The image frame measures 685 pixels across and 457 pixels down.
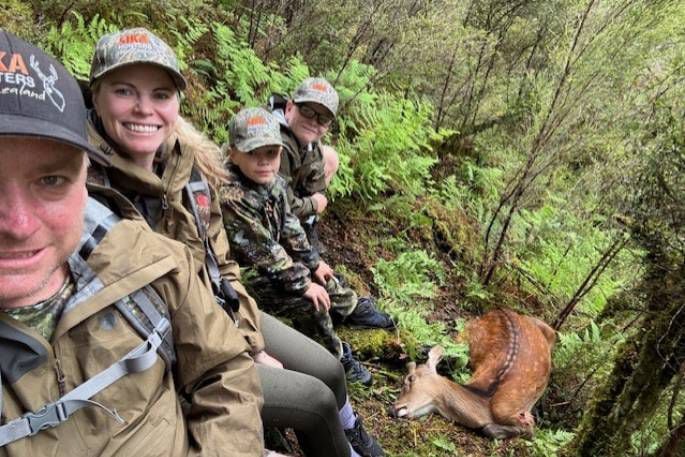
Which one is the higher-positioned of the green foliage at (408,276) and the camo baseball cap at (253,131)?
the camo baseball cap at (253,131)

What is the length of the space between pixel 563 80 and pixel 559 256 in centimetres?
277

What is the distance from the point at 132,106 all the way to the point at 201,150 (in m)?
0.53

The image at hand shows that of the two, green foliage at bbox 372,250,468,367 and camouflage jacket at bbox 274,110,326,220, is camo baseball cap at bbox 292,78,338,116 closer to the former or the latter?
camouflage jacket at bbox 274,110,326,220

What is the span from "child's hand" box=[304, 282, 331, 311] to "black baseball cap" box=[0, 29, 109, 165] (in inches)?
110

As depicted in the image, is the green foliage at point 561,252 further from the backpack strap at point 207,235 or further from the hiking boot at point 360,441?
the backpack strap at point 207,235

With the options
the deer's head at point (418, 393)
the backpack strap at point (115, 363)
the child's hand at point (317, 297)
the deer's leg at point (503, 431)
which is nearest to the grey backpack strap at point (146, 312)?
the backpack strap at point (115, 363)

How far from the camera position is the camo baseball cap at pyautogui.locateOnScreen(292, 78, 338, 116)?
4422 millimetres

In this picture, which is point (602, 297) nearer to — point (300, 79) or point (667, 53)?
point (667, 53)

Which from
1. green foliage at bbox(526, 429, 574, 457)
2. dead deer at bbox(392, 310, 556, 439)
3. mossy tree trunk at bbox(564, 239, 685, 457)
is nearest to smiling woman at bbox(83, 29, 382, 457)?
mossy tree trunk at bbox(564, 239, 685, 457)

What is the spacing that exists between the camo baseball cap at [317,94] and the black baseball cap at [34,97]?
10.2 feet

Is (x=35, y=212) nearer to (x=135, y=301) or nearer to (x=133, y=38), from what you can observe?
(x=135, y=301)

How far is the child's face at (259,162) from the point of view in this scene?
3.61 meters

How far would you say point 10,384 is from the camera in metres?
1.54

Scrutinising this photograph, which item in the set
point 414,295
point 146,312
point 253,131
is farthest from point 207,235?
point 414,295
